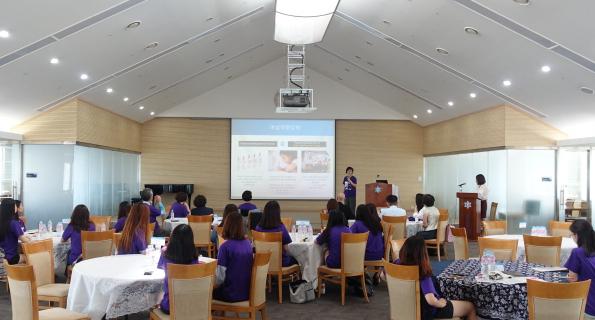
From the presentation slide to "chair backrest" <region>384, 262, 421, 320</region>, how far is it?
40.4 ft

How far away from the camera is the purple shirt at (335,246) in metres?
6.57

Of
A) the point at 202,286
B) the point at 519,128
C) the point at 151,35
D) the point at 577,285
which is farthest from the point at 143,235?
the point at 519,128

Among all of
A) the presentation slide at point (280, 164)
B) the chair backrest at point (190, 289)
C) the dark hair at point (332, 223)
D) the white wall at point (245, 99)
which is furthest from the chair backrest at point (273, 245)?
the white wall at point (245, 99)

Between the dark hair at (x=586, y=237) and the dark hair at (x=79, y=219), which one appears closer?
the dark hair at (x=586, y=237)

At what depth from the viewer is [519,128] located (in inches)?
465

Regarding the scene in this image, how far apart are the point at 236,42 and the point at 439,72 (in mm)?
4814

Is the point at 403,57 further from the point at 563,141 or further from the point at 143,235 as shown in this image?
the point at 143,235

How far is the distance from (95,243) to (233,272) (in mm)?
2202

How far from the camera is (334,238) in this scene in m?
6.58

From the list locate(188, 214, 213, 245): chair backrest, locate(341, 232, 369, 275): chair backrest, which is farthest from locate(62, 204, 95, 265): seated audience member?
locate(341, 232, 369, 275): chair backrest

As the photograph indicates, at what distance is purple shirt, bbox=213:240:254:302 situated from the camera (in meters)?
4.66

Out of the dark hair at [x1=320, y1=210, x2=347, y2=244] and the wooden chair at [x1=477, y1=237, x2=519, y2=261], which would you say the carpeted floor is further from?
the wooden chair at [x1=477, y1=237, x2=519, y2=261]

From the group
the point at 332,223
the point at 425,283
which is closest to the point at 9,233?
the point at 332,223

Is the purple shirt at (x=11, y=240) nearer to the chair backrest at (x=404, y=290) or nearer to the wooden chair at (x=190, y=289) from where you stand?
the wooden chair at (x=190, y=289)
